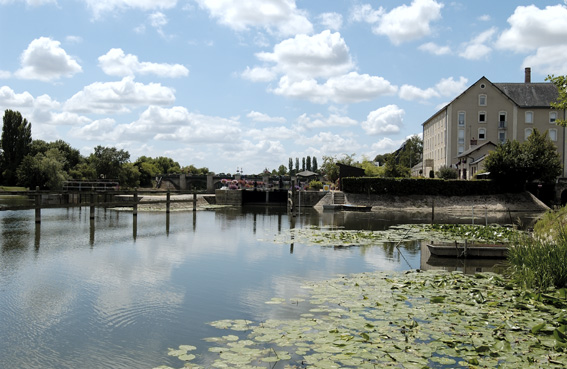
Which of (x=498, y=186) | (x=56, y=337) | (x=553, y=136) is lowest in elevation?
(x=56, y=337)

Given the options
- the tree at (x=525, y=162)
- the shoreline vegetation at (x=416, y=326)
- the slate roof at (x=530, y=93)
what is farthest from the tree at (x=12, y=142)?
the shoreline vegetation at (x=416, y=326)

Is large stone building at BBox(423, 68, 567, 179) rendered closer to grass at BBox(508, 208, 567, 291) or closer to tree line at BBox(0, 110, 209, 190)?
grass at BBox(508, 208, 567, 291)

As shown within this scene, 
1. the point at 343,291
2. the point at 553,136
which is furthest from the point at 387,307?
the point at 553,136

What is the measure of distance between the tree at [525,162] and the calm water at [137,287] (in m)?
35.6

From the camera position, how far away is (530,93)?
6775cm

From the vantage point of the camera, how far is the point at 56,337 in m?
A: 8.41

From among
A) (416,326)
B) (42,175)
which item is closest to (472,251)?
(416,326)

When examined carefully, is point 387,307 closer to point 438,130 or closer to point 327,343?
point 327,343

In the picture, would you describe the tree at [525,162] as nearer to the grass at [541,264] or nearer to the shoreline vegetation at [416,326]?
the grass at [541,264]

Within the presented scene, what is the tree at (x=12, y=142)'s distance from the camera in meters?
77.2

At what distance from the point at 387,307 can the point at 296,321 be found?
2.04m

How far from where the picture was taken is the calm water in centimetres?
794

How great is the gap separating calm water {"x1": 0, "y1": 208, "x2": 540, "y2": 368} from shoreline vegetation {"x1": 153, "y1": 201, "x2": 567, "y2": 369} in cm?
66

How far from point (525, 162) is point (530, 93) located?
75.3ft
